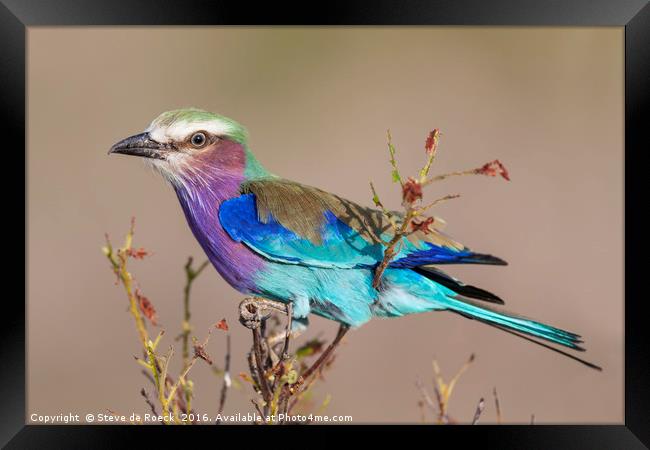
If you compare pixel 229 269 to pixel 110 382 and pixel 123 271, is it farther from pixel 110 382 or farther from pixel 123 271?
pixel 110 382

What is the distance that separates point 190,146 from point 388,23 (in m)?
0.97

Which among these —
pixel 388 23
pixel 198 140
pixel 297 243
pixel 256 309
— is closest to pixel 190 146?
pixel 198 140

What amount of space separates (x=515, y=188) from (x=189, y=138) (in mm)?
3626

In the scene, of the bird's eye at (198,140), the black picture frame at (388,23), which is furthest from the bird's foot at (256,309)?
the bird's eye at (198,140)

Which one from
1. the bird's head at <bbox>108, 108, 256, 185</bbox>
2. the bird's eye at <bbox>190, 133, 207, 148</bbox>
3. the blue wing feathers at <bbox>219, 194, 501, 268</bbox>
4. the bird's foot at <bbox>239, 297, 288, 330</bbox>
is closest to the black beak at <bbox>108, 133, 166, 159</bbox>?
the bird's head at <bbox>108, 108, 256, 185</bbox>

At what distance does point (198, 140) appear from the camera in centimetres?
322

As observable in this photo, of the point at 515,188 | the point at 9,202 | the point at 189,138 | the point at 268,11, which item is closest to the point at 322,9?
the point at 268,11

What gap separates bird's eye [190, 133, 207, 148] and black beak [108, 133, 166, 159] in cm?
13

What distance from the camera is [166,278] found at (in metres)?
5.60

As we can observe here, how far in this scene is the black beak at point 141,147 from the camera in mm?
3096

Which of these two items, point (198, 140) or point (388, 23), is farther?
point (198, 140)

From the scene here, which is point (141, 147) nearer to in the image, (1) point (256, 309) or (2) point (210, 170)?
(2) point (210, 170)

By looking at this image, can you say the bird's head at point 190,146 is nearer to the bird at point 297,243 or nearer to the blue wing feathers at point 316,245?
the bird at point 297,243

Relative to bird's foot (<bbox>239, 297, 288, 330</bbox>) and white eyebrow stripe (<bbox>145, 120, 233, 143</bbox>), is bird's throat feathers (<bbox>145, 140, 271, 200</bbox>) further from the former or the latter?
bird's foot (<bbox>239, 297, 288, 330</bbox>)
